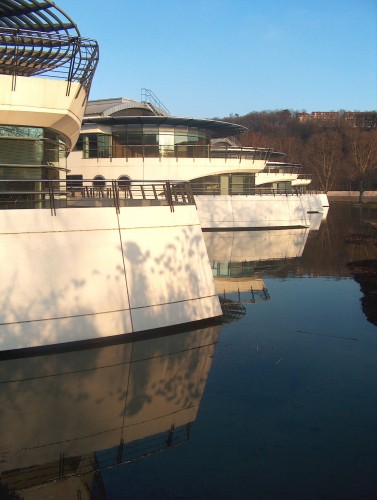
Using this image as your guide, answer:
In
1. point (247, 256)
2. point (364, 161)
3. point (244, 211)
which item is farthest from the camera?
point (364, 161)

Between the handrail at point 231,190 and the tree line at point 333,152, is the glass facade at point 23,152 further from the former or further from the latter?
the tree line at point 333,152

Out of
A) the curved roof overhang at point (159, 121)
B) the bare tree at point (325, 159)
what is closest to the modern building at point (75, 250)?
the curved roof overhang at point (159, 121)

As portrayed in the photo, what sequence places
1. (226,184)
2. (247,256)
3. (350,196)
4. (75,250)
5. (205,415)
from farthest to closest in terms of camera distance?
(350,196)
(226,184)
(247,256)
(75,250)
(205,415)

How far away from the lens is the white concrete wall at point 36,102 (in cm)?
1207

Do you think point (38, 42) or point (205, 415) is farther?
point (38, 42)

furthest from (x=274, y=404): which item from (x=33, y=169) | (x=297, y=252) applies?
(x=297, y=252)

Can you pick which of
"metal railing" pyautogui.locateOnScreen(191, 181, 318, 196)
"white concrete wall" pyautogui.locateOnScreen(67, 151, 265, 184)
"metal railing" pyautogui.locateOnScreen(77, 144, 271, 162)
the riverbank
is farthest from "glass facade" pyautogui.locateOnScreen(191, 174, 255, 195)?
the riverbank

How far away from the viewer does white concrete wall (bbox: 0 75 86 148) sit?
12.1 m

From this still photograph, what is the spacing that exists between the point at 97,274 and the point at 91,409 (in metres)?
3.32

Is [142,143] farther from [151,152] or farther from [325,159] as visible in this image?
[325,159]

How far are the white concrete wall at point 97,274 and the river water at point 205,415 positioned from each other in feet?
1.68

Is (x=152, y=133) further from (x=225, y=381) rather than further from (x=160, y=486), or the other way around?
(x=160, y=486)

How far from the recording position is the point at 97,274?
403 inches

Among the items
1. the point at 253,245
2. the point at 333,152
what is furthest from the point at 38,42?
the point at 333,152
